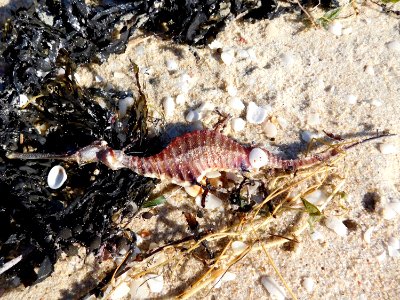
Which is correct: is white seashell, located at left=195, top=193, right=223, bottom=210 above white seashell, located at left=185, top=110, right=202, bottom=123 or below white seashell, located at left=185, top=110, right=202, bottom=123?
below

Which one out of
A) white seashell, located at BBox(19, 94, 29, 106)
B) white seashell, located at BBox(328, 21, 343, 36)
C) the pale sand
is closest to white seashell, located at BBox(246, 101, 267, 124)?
the pale sand

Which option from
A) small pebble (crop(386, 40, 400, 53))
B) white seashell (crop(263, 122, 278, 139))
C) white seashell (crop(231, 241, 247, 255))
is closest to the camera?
white seashell (crop(231, 241, 247, 255))

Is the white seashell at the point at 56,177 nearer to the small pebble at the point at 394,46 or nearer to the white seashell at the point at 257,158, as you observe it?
the white seashell at the point at 257,158

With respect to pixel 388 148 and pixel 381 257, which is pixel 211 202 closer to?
pixel 381 257

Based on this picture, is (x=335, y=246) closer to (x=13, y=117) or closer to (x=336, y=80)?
(x=336, y=80)

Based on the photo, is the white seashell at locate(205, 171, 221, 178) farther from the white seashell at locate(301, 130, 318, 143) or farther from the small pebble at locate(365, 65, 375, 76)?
the small pebble at locate(365, 65, 375, 76)
